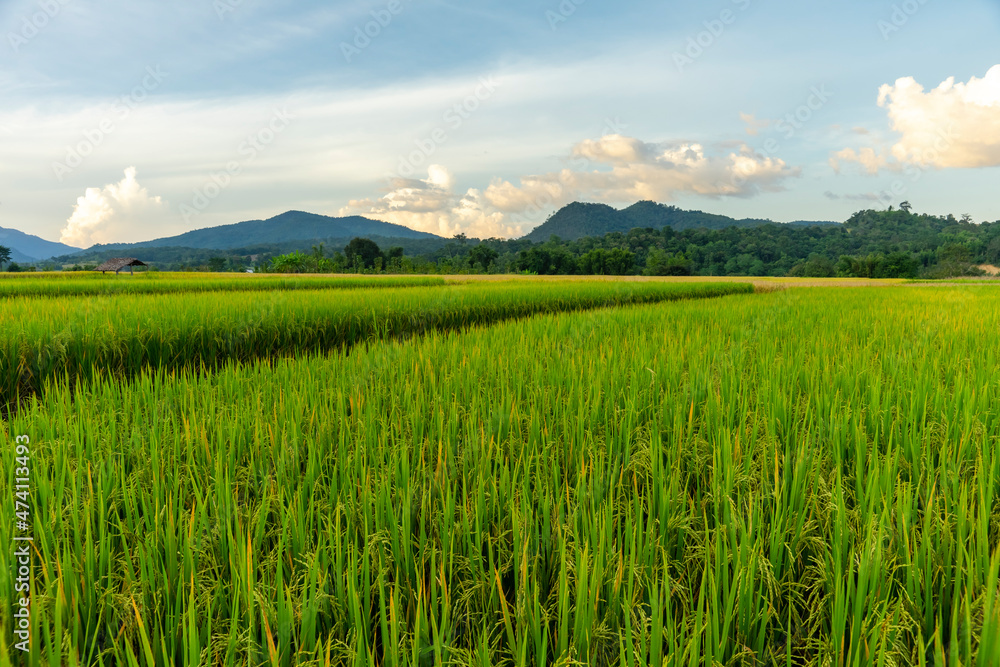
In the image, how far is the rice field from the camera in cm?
103

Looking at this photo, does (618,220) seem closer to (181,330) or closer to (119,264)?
(119,264)

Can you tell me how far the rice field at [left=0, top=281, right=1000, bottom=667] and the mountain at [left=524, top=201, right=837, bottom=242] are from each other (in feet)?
445

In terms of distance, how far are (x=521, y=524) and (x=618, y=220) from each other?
539ft

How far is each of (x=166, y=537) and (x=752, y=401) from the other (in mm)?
2731

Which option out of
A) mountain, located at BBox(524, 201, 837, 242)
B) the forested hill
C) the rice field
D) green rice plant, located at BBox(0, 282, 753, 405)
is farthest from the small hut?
mountain, located at BBox(524, 201, 837, 242)

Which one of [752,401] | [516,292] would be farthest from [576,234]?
Answer: [752,401]

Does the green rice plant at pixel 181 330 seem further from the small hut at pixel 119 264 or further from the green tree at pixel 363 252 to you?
the green tree at pixel 363 252

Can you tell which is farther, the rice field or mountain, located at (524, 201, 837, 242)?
mountain, located at (524, 201, 837, 242)

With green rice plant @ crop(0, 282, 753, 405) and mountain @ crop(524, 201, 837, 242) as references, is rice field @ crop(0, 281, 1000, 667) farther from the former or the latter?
mountain @ crop(524, 201, 837, 242)

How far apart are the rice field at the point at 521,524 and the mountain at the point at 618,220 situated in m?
136

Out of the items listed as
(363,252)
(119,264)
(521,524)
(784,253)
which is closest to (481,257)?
(363,252)

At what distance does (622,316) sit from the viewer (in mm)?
7309

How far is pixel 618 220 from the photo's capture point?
157 m

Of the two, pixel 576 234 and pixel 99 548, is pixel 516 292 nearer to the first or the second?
pixel 99 548
